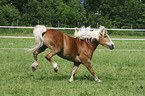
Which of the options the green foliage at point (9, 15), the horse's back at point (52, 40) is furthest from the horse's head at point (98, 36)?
the green foliage at point (9, 15)

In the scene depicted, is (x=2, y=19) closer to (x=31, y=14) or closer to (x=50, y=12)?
(x=31, y=14)

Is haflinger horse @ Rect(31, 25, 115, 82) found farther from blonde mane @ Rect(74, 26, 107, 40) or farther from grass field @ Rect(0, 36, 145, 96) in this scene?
grass field @ Rect(0, 36, 145, 96)

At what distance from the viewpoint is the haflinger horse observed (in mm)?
6082

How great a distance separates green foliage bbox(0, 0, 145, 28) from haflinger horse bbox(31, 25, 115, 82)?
34.6 m

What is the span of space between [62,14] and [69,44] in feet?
132

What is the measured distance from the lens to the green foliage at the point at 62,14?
43750 millimetres

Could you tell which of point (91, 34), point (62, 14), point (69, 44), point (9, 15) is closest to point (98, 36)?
point (91, 34)

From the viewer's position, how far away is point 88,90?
5539 millimetres

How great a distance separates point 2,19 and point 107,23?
65.0ft

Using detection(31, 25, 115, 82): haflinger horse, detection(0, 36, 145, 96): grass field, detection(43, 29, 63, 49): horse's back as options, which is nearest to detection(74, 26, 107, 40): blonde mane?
detection(31, 25, 115, 82): haflinger horse

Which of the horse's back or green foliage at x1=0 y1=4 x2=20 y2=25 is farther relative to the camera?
green foliage at x1=0 y1=4 x2=20 y2=25

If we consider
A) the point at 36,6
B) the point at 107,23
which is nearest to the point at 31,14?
the point at 36,6

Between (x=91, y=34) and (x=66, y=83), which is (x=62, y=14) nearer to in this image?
(x=91, y=34)

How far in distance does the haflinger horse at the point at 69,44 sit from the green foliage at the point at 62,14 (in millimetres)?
34590
